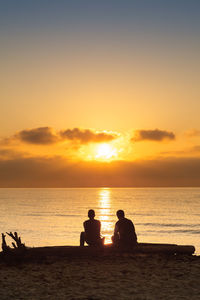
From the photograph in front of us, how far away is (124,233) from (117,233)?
0.35 metres

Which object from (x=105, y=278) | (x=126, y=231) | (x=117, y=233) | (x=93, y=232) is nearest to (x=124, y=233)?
(x=126, y=231)

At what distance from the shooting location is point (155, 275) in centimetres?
1223

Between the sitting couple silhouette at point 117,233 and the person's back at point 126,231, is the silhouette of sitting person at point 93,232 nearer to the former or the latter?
the sitting couple silhouette at point 117,233

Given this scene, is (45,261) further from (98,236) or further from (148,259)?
(148,259)

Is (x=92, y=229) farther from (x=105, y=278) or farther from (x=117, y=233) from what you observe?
(x=105, y=278)

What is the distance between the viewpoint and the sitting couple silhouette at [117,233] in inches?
599

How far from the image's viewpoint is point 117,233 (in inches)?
609

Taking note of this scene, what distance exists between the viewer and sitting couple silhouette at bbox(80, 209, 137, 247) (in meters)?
15.2

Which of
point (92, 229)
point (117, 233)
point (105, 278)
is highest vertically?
point (92, 229)

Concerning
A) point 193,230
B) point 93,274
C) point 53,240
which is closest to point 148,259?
point 93,274

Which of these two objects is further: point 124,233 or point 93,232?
point 93,232

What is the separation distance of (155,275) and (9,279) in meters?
4.71

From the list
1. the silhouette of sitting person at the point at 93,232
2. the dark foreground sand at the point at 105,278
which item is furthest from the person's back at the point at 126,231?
the silhouette of sitting person at the point at 93,232

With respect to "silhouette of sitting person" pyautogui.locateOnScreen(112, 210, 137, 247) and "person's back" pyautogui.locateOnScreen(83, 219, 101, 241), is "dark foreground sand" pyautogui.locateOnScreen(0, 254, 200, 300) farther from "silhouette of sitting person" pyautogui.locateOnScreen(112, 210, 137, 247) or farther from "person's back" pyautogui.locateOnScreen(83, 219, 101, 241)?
"person's back" pyautogui.locateOnScreen(83, 219, 101, 241)
